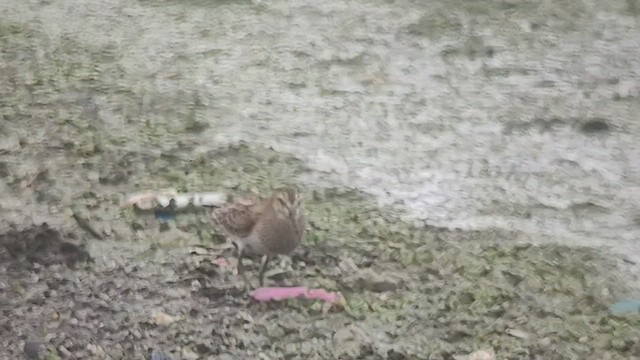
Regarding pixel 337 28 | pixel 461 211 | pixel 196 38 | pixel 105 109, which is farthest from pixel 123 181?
pixel 337 28

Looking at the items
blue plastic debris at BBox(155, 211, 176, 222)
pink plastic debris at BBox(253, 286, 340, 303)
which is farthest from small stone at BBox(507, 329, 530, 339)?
blue plastic debris at BBox(155, 211, 176, 222)

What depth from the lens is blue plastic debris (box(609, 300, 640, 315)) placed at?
236cm

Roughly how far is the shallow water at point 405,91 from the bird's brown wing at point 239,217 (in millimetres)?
678

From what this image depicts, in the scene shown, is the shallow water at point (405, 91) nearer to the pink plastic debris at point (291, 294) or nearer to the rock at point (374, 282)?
the rock at point (374, 282)

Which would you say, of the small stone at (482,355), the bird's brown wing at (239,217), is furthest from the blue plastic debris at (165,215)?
the small stone at (482,355)

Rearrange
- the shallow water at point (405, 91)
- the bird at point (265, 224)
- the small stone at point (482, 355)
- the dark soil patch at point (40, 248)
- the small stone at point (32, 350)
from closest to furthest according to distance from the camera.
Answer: the small stone at point (32, 350), the small stone at point (482, 355), the bird at point (265, 224), the dark soil patch at point (40, 248), the shallow water at point (405, 91)

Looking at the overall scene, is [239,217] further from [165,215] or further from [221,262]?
[165,215]

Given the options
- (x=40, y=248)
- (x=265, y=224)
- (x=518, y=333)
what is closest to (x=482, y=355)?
(x=518, y=333)

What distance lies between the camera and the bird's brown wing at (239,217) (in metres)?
2.29

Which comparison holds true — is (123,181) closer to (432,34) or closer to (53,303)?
(53,303)

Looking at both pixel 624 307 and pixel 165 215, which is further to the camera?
pixel 165 215

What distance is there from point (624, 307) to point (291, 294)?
2.60 ft

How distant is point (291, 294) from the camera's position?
235 centimetres

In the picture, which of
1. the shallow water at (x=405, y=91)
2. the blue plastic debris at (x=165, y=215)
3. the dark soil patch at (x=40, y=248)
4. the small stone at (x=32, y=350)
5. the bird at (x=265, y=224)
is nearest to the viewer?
the small stone at (x=32, y=350)
